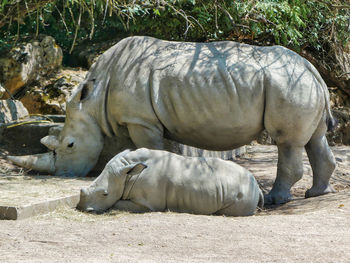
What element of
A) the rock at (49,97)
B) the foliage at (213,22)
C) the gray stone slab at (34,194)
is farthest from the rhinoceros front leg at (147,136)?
the rock at (49,97)

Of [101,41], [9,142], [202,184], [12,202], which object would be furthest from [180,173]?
[101,41]

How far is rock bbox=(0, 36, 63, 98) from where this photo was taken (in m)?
10.6

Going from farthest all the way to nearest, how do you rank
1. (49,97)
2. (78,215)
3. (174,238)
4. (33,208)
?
(49,97), (78,215), (33,208), (174,238)

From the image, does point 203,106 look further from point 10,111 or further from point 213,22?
point 213,22

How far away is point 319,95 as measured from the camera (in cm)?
707

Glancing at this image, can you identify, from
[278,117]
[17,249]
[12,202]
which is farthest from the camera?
[278,117]

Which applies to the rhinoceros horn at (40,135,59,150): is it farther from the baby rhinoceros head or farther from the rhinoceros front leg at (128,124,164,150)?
the baby rhinoceros head

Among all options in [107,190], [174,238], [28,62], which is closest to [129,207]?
[107,190]

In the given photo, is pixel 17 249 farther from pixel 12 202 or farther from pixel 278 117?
pixel 278 117

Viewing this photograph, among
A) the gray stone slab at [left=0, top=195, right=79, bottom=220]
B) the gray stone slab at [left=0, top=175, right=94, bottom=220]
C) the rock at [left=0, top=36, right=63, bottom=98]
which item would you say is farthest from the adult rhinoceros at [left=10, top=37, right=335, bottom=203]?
the rock at [left=0, top=36, right=63, bottom=98]

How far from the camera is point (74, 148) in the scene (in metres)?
7.43

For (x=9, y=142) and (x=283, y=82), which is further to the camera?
(x=9, y=142)

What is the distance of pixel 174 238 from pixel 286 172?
2.85 metres

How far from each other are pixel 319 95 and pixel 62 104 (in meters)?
4.94
